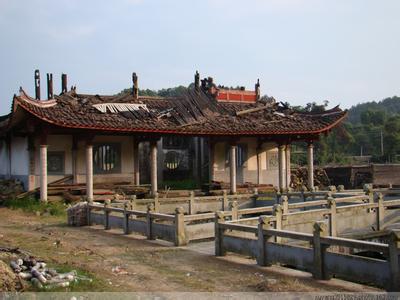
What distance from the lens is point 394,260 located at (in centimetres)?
663

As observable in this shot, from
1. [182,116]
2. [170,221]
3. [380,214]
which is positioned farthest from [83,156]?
[380,214]

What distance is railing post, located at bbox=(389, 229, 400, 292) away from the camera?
6594mm

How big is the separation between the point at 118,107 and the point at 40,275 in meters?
15.2

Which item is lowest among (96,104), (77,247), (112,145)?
(77,247)

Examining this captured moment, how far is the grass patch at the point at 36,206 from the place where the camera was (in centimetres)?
1767

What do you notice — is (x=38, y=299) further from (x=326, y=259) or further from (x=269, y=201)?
(x=269, y=201)

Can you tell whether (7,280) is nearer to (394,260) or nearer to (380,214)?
(394,260)

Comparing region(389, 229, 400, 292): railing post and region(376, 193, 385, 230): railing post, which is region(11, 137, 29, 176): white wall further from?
region(389, 229, 400, 292): railing post

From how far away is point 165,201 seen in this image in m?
17.5

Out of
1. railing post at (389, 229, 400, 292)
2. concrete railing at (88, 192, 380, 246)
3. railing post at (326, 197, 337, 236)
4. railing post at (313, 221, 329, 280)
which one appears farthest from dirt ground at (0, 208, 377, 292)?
railing post at (326, 197, 337, 236)

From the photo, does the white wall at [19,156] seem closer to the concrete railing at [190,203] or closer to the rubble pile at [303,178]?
the concrete railing at [190,203]

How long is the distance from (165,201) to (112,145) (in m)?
5.92

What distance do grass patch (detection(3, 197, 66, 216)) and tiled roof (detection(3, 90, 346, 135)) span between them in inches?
119

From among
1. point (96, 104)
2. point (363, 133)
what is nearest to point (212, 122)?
point (96, 104)
